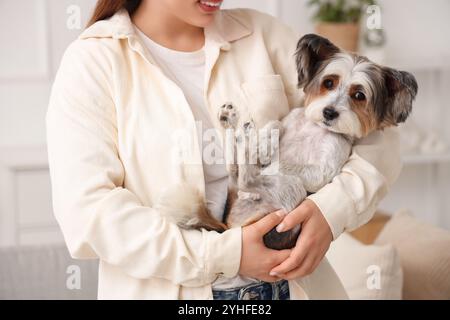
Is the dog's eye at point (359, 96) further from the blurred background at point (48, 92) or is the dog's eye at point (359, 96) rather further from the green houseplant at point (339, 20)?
the green houseplant at point (339, 20)

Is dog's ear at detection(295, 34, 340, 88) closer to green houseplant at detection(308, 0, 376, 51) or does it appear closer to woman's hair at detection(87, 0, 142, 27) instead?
woman's hair at detection(87, 0, 142, 27)

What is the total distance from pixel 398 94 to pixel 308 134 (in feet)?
0.44

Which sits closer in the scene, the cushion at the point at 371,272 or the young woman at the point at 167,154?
the young woman at the point at 167,154

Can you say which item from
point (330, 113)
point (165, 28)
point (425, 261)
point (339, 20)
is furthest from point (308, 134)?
point (339, 20)

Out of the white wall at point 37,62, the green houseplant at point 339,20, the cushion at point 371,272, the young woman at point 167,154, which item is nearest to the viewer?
the young woman at point 167,154

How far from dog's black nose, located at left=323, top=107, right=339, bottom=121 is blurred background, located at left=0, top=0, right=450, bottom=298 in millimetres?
604

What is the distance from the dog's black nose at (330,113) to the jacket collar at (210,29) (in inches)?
6.6

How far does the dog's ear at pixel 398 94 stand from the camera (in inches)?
34.3

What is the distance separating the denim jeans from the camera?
35.3 inches

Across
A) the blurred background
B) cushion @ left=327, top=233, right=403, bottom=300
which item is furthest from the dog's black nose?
cushion @ left=327, top=233, right=403, bottom=300

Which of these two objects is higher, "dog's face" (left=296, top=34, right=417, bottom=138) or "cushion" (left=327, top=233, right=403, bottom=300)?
"dog's face" (left=296, top=34, right=417, bottom=138)

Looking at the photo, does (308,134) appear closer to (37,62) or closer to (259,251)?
(259,251)

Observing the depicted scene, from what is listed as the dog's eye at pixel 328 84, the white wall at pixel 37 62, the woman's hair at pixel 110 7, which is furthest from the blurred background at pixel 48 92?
the dog's eye at pixel 328 84
